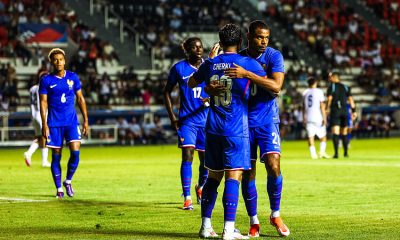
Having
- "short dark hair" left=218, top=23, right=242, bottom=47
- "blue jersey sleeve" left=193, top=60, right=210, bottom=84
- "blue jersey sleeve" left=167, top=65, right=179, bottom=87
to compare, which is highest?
"short dark hair" left=218, top=23, right=242, bottom=47

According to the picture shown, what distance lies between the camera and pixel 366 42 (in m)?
59.1

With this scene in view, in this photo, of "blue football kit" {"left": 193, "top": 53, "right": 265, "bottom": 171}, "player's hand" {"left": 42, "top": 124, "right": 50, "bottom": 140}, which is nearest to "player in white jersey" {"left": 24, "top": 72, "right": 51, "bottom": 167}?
"player's hand" {"left": 42, "top": 124, "right": 50, "bottom": 140}

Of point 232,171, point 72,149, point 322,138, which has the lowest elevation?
point 322,138

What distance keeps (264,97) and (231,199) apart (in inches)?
55.9

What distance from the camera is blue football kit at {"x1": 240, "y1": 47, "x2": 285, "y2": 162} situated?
11.8 metres

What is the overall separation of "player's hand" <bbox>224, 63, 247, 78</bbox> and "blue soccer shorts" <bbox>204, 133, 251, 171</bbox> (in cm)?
69

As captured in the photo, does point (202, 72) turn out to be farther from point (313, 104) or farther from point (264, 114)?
point (313, 104)

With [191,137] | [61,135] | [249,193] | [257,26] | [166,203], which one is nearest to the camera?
[257,26]

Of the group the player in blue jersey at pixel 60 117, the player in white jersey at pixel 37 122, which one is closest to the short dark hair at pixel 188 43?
the player in blue jersey at pixel 60 117

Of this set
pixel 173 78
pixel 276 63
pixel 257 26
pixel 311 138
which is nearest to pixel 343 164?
pixel 311 138

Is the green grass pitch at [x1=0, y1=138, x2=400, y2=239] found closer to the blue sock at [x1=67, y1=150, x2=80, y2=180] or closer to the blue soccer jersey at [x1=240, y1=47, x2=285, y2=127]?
the blue sock at [x1=67, y1=150, x2=80, y2=180]

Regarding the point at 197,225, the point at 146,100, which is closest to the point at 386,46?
the point at 146,100

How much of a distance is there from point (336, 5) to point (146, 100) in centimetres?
1852

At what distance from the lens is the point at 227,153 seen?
11.2 metres
